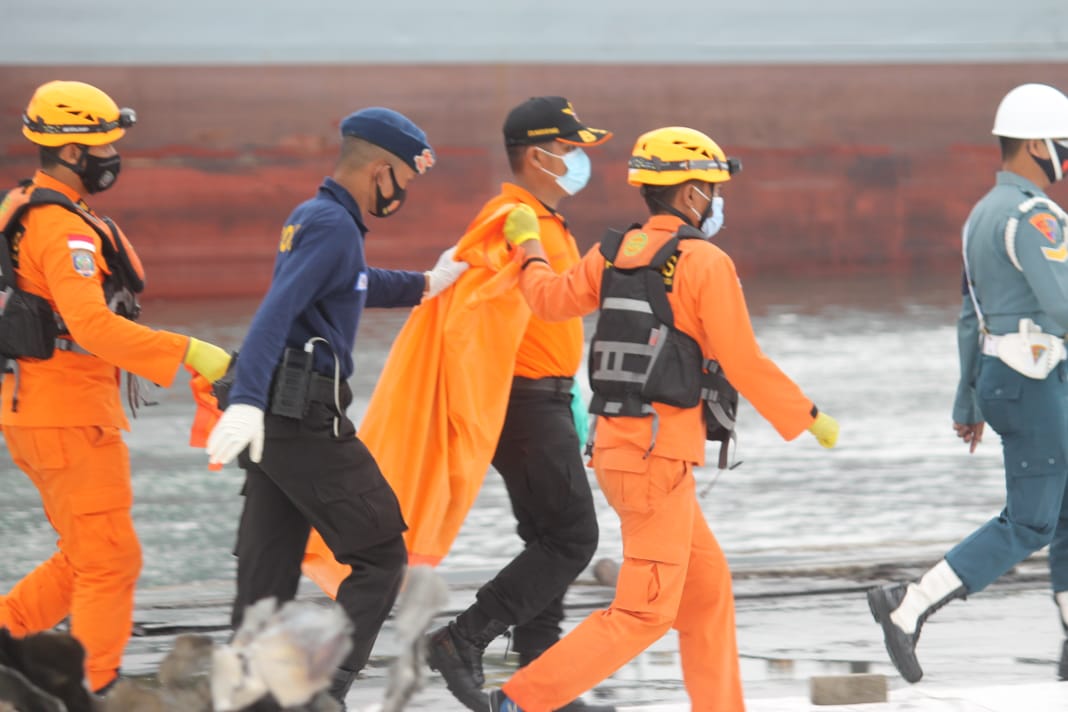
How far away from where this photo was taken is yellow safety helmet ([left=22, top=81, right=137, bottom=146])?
4395mm

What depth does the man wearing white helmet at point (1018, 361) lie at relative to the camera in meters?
4.60

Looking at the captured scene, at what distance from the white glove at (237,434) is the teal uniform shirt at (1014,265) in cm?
214

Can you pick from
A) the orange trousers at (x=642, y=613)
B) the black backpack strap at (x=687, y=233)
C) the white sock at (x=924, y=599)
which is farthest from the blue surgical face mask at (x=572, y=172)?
the white sock at (x=924, y=599)

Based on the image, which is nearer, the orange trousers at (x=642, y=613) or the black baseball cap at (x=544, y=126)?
the orange trousers at (x=642, y=613)

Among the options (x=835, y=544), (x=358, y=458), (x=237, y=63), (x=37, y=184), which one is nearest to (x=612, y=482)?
(x=358, y=458)

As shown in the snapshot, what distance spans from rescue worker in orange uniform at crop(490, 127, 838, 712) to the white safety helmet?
108 centimetres

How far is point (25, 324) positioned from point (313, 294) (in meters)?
0.86

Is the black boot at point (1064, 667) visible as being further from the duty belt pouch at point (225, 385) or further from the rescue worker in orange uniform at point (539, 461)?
the duty belt pouch at point (225, 385)

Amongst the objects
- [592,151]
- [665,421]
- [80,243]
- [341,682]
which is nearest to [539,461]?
[665,421]

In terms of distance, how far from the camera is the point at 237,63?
19.0 meters

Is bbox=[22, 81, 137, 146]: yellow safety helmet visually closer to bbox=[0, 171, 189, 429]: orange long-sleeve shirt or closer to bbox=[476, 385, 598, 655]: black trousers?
bbox=[0, 171, 189, 429]: orange long-sleeve shirt

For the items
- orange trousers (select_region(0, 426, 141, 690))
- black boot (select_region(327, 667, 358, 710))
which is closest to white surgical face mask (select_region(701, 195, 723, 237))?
black boot (select_region(327, 667, 358, 710))

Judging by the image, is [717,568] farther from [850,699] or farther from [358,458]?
[358,458]

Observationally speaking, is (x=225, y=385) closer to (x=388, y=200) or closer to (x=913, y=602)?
(x=388, y=200)
